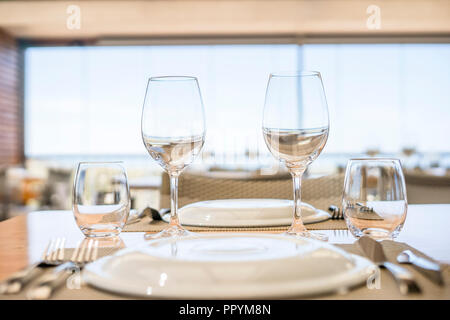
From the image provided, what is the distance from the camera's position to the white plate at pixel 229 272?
13.2 inches

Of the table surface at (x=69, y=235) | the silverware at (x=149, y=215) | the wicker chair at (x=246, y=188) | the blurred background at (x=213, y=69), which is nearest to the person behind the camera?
the table surface at (x=69, y=235)

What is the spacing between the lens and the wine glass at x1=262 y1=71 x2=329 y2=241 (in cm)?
65

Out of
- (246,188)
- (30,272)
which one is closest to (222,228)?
(30,272)

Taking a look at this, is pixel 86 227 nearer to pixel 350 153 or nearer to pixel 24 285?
pixel 24 285

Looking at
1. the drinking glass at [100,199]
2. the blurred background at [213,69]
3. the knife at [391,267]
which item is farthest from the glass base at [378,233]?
the blurred background at [213,69]

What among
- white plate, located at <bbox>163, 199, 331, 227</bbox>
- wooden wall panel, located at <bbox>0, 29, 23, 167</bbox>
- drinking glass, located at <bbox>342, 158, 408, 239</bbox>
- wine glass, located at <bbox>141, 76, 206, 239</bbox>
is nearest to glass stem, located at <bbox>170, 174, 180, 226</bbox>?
wine glass, located at <bbox>141, 76, 206, 239</bbox>

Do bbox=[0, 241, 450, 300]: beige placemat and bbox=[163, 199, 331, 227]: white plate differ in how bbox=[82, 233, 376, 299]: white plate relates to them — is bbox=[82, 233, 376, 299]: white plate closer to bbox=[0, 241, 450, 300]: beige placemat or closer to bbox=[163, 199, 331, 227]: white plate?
bbox=[0, 241, 450, 300]: beige placemat

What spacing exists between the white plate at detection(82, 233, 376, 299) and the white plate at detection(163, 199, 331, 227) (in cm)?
33

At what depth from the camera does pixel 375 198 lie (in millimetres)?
600

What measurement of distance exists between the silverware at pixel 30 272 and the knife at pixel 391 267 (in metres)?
0.30

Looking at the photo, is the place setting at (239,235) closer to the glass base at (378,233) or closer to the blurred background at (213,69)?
the glass base at (378,233)

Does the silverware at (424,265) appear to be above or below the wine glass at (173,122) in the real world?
below
